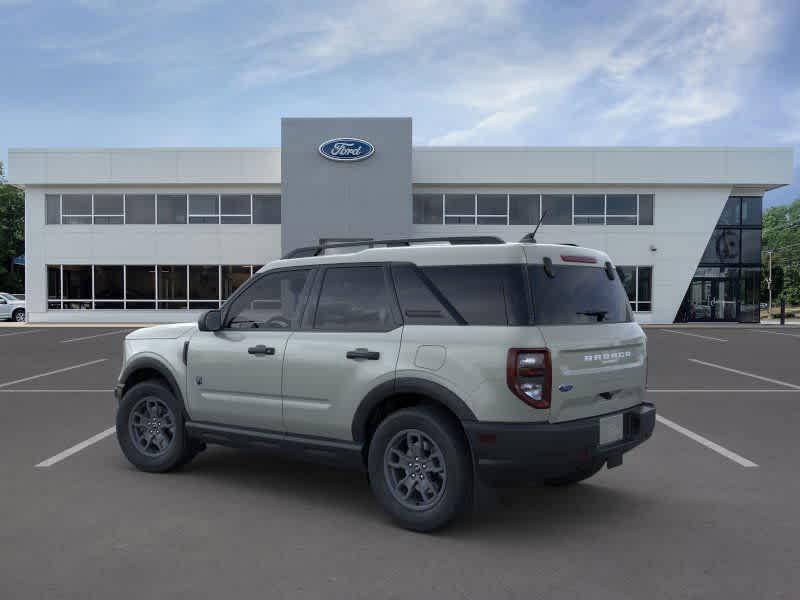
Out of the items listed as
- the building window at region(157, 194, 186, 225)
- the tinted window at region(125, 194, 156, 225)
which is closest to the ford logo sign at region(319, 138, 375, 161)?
the building window at region(157, 194, 186, 225)

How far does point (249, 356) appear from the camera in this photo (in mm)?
5023

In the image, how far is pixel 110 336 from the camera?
72.2 feet

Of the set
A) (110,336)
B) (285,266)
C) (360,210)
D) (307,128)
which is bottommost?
(110,336)

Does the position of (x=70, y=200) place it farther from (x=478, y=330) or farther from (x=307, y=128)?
(x=478, y=330)

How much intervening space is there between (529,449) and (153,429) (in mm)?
3353

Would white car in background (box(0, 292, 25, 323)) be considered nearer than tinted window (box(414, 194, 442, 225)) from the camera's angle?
No

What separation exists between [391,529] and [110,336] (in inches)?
A: 788

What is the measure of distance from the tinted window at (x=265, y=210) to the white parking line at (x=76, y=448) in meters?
23.1

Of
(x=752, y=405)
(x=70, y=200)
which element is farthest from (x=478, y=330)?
(x=70, y=200)

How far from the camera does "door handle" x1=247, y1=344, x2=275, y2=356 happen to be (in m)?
4.89

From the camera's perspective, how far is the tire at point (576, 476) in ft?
13.9

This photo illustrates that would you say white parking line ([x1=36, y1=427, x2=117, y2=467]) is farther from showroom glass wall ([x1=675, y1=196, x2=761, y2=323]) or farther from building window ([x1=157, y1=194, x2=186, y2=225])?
showroom glass wall ([x1=675, y1=196, x2=761, y2=323])

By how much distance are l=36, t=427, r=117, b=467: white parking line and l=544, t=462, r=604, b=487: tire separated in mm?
4194

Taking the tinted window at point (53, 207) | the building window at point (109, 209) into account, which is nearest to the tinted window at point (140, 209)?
the building window at point (109, 209)
